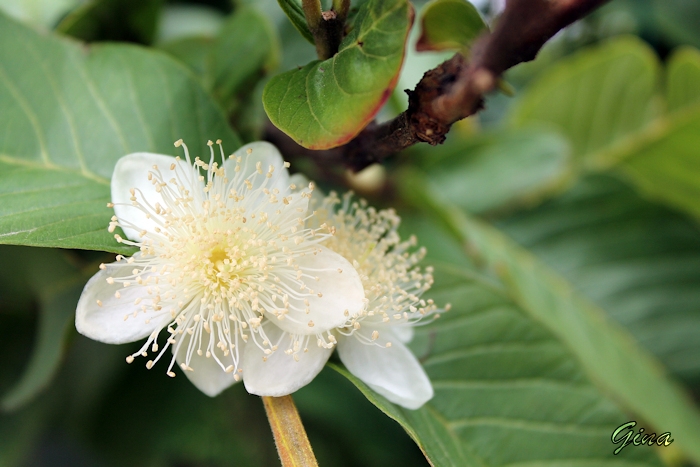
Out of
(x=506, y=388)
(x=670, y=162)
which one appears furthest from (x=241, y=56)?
(x=670, y=162)

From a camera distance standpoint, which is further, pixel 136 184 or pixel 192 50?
pixel 192 50

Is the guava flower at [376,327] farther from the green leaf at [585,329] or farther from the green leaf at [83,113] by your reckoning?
the green leaf at [585,329]

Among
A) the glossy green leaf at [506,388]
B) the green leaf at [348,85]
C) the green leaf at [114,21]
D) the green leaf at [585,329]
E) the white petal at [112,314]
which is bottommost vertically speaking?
the green leaf at [585,329]

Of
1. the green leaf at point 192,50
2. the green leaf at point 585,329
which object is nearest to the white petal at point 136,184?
the green leaf at point 192,50

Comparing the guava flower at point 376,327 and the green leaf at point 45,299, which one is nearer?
the guava flower at point 376,327

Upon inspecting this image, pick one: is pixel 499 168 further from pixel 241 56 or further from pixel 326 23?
pixel 326 23

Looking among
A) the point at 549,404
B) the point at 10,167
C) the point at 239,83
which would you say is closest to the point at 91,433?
the point at 10,167
